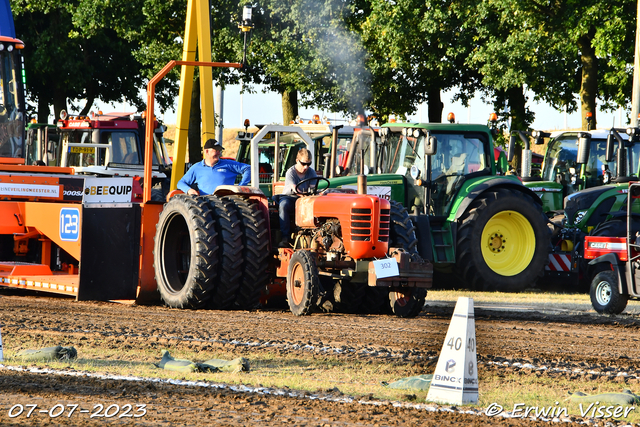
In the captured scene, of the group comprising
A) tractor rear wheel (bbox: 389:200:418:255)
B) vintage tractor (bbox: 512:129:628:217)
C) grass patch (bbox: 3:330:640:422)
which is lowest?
grass patch (bbox: 3:330:640:422)

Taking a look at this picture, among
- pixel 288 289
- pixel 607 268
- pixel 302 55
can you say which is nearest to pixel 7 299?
pixel 288 289

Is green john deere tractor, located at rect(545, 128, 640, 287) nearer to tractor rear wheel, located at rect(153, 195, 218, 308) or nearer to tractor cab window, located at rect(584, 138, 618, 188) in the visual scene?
tractor cab window, located at rect(584, 138, 618, 188)

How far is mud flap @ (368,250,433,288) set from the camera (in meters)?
9.14

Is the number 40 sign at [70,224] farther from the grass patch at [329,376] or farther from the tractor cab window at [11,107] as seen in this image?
the grass patch at [329,376]

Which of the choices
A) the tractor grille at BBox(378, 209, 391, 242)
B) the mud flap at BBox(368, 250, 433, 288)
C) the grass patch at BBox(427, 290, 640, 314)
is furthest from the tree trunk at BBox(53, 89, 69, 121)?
the mud flap at BBox(368, 250, 433, 288)

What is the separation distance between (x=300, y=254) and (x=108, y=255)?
8.30 ft

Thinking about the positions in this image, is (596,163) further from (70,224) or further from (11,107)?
(11,107)

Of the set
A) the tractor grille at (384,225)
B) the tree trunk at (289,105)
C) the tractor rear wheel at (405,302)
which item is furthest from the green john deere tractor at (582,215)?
the tree trunk at (289,105)

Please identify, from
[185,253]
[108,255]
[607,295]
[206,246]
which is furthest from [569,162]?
[108,255]

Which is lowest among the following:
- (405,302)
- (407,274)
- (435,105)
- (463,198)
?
(405,302)

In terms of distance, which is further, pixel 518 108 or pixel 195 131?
pixel 195 131

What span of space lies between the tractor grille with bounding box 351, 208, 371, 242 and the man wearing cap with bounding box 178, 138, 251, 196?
1.92 m

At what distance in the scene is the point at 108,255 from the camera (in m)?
10.6

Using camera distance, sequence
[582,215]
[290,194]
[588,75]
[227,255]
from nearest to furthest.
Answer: [227,255] < [290,194] < [582,215] < [588,75]
